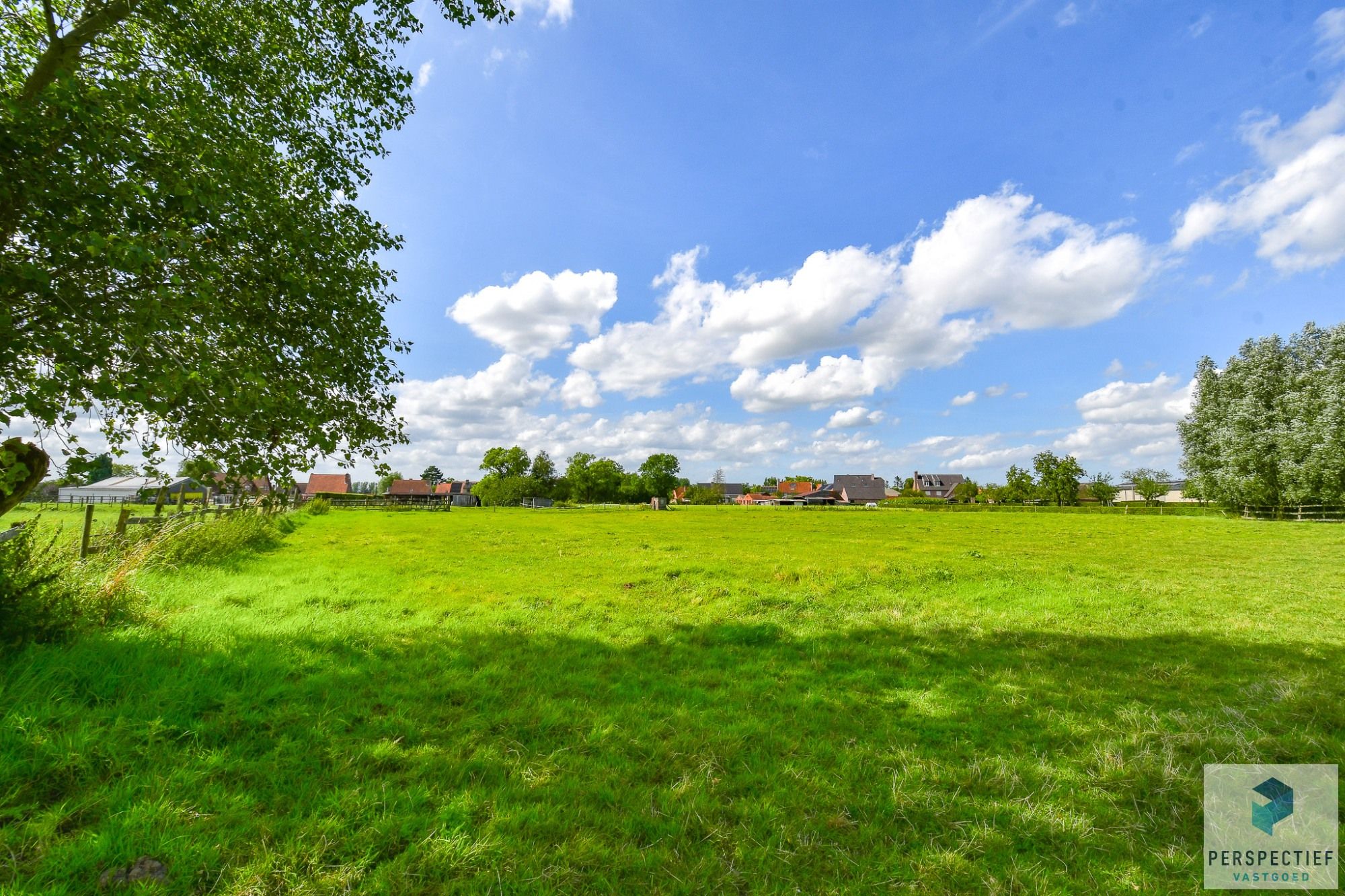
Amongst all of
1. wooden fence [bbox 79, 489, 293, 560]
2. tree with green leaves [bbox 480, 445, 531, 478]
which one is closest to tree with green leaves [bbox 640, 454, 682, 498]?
tree with green leaves [bbox 480, 445, 531, 478]

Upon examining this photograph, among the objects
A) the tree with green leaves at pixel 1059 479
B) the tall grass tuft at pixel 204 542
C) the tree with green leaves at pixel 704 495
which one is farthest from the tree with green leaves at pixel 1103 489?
the tall grass tuft at pixel 204 542

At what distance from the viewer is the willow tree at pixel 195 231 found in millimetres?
5855

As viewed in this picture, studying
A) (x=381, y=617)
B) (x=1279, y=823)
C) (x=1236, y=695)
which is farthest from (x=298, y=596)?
(x=1236, y=695)

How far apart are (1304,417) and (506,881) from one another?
67.6m

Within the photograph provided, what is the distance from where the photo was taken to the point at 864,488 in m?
135

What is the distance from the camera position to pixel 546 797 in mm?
4832

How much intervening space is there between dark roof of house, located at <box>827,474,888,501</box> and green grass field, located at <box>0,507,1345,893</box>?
125 meters

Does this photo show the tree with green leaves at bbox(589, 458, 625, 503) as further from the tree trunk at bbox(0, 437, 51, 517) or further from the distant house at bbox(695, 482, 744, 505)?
the tree trunk at bbox(0, 437, 51, 517)

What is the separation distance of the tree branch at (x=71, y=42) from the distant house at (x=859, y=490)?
438ft

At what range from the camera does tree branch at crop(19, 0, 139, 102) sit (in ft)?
23.7

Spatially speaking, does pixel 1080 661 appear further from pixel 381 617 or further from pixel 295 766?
pixel 381 617

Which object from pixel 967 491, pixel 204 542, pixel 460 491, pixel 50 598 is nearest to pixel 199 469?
pixel 50 598

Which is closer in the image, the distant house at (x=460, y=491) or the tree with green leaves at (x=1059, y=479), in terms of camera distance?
the tree with green leaves at (x=1059, y=479)

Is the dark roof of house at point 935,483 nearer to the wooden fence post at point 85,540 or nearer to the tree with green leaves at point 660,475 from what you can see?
the tree with green leaves at point 660,475
